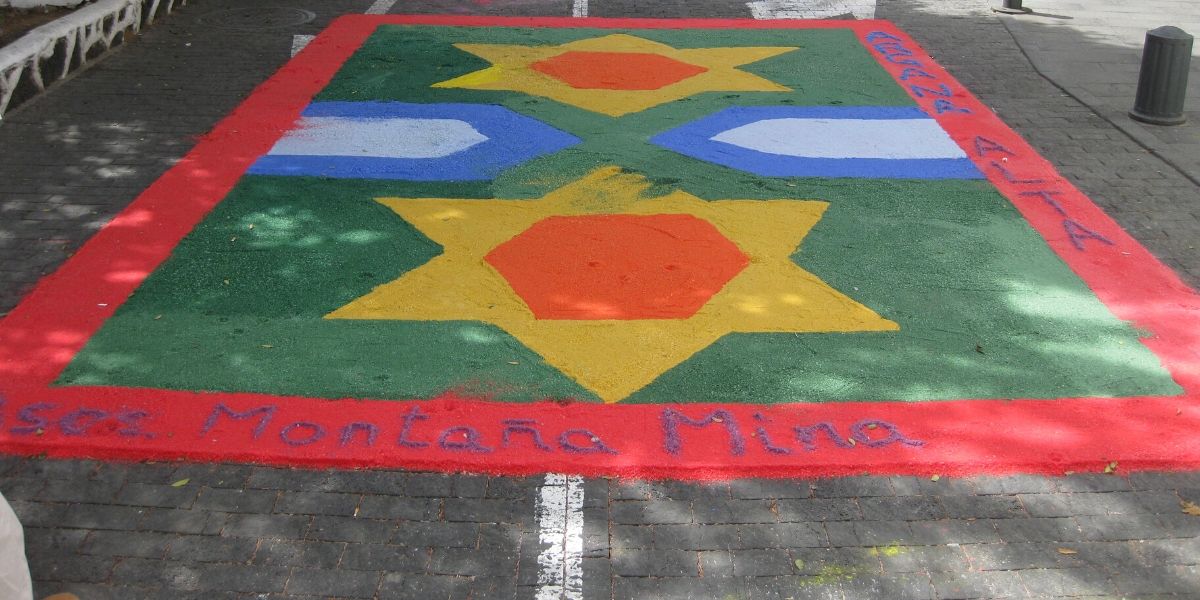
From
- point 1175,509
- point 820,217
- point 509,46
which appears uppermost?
point 509,46

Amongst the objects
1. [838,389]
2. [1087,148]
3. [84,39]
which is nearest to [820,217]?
[838,389]

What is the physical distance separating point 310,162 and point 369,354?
112 inches

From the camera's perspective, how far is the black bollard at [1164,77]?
837 cm

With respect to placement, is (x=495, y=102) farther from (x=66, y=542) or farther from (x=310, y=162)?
(x=66, y=542)

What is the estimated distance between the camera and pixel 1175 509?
4285 mm

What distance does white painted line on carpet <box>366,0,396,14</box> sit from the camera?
11.7m

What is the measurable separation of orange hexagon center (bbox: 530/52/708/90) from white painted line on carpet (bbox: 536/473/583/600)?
5.67 metres

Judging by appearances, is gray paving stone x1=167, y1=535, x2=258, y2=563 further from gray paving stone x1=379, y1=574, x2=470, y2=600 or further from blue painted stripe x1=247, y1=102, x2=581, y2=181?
blue painted stripe x1=247, y1=102, x2=581, y2=181

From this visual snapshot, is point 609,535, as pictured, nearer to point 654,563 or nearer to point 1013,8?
point 654,563

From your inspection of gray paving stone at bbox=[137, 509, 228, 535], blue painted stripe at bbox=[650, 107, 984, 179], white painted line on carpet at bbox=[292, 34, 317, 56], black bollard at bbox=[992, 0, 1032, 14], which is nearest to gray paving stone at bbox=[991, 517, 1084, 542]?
gray paving stone at bbox=[137, 509, 228, 535]

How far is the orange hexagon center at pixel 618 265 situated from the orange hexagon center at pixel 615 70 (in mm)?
3001

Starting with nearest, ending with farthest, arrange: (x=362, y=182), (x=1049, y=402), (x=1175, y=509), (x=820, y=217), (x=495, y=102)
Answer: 1. (x=1175, y=509)
2. (x=1049, y=402)
3. (x=820, y=217)
4. (x=362, y=182)
5. (x=495, y=102)

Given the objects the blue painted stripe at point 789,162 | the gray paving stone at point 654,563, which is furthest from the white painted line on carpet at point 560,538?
the blue painted stripe at point 789,162

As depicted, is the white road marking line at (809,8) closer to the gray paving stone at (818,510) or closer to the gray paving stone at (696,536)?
the gray paving stone at (818,510)
